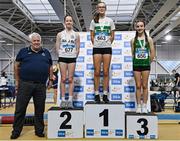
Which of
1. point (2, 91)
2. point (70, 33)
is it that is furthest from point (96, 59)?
point (2, 91)

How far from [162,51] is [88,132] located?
19.4 meters

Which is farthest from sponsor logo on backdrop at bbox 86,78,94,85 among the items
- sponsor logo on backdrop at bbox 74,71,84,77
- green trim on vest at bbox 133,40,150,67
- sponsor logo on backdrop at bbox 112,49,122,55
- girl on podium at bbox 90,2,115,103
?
green trim on vest at bbox 133,40,150,67

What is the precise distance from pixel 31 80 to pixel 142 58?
174 centimetres

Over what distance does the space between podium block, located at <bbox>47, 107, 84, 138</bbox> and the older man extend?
8.7 inches

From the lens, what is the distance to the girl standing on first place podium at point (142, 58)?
15.9 feet

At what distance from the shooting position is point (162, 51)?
22953mm

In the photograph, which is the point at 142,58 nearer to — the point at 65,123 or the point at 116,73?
the point at 116,73

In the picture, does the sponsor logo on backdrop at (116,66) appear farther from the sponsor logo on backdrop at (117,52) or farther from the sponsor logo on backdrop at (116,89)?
the sponsor logo on backdrop at (116,89)

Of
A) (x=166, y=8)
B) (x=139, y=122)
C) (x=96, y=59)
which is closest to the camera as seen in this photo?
(x=139, y=122)

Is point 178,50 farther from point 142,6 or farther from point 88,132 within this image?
point 88,132

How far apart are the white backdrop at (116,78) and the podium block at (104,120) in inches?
51.2

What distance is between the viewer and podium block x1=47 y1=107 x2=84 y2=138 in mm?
4438

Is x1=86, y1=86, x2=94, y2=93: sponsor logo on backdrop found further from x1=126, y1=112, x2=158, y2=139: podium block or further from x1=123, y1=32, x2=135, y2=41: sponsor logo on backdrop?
x1=126, y1=112, x2=158, y2=139: podium block

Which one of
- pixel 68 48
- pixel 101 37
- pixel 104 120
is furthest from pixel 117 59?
pixel 104 120
